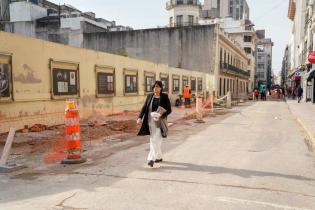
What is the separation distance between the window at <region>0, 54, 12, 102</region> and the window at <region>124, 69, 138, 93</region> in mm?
8541

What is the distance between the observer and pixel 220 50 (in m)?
40.8

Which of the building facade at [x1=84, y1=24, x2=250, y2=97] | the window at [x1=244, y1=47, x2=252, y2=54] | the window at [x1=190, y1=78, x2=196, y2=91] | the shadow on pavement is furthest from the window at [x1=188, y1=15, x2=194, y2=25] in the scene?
the shadow on pavement

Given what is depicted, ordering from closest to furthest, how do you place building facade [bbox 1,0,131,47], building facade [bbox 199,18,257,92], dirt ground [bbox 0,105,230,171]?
dirt ground [bbox 0,105,230,171]
building facade [bbox 1,0,131,47]
building facade [bbox 199,18,257,92]

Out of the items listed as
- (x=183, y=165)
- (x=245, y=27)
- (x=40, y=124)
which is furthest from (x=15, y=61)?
(x=245, y=27)

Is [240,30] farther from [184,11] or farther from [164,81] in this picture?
[164,81]

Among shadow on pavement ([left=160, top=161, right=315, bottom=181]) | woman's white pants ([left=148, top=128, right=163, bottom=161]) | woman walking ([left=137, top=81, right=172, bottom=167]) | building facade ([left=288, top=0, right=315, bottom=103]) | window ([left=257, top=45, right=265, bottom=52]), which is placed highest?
window ([left=257, top=45, right=265, bottom=52])

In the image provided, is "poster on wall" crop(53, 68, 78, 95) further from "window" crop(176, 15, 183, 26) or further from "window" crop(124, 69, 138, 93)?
"window" crop(176, 15, 183, 26)

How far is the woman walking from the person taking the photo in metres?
6.39

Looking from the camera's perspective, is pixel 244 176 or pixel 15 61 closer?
pixel 244 176

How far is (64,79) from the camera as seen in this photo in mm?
12836

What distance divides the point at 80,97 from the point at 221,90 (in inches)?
1279

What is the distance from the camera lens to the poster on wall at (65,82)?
12.3m

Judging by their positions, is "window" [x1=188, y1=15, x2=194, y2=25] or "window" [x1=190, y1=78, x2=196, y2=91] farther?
"window" [x1=188, y1=15, x2=194, y2=25]

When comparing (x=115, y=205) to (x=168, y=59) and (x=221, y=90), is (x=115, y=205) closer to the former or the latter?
A: (x=168, y=59)
